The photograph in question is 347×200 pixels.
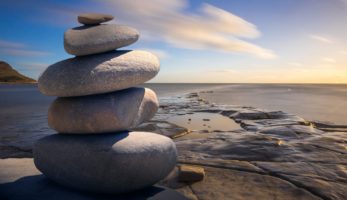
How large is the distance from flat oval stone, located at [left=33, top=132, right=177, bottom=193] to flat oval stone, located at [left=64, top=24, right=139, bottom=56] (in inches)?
52.0

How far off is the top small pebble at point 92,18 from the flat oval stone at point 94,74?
61 centimetres

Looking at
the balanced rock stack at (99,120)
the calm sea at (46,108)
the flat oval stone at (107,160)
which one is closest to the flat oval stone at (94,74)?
the balanced rock stack at (99,120)

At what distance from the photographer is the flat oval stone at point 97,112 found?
4.40 metres

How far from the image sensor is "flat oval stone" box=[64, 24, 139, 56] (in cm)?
447

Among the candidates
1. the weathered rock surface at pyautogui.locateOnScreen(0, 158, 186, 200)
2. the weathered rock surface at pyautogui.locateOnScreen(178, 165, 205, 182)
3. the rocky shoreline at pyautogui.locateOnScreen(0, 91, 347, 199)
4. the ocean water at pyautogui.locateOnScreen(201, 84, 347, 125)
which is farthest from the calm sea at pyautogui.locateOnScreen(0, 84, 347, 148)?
the weathered rock surface at pyautogui.locateOnScreen(178, 165, 205, 182)

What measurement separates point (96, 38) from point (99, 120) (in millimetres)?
1250

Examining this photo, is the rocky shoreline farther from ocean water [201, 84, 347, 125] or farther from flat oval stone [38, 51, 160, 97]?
ocean water [201, 84, 347, 125]

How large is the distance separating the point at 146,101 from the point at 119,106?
644 mm

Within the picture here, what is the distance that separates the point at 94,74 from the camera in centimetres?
431

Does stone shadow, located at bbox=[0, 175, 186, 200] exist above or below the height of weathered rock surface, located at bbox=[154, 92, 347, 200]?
above

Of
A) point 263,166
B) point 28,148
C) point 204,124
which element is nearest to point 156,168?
point 263,166

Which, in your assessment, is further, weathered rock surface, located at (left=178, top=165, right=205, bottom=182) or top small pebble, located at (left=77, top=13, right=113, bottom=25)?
weathered rock surface, located at (left=178, top=165, right=205, bottom=182)

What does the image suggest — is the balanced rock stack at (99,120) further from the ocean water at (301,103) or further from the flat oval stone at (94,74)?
the ocean water at (301,103)

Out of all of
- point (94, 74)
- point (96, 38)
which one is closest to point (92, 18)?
point (96, 38)
